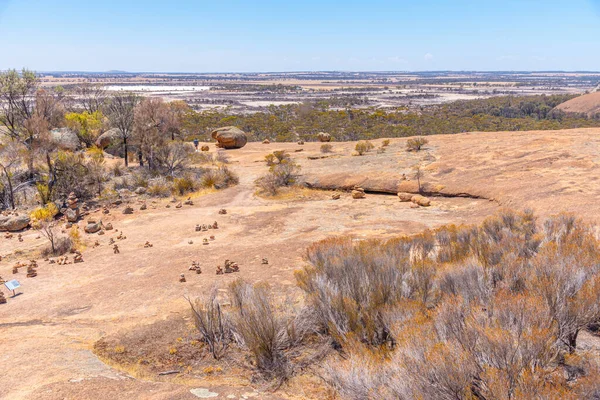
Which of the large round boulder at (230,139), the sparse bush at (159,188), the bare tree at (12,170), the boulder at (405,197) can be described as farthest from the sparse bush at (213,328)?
the large round boulder at (230,139)

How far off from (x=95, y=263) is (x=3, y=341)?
17.6 ft

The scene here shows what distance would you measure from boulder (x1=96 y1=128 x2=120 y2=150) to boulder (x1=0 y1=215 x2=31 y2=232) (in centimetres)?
1319

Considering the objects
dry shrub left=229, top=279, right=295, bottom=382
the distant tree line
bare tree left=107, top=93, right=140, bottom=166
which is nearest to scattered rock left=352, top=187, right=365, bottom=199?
dry shrub left=229, top=279, right=295, bottom=382

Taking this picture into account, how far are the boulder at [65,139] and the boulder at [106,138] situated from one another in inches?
52.0

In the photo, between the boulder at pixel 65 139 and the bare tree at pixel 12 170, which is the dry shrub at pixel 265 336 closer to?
the bare tree at pixel 12 170

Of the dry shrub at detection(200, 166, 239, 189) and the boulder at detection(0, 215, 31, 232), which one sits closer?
the boulder at detection(0, 215, 31, 232)

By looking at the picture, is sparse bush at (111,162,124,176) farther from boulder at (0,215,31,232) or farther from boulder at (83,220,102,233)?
boulder at (83,220,102,233)

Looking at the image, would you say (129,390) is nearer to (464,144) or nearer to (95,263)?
(95,263)

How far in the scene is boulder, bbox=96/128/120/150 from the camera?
28203mm

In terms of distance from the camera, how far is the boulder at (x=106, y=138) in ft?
92.5

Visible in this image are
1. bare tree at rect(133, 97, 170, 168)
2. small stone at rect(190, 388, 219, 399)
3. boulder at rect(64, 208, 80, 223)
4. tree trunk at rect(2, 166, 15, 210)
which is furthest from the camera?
bare tree at rect(133, 97, 170, 168)

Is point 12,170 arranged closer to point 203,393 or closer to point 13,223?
point 13,223

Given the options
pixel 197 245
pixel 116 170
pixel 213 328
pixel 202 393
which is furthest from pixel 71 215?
pixel 202 393

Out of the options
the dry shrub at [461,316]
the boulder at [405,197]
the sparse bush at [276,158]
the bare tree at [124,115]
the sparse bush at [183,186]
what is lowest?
the sparse bush at [183,186]
